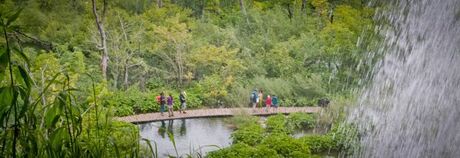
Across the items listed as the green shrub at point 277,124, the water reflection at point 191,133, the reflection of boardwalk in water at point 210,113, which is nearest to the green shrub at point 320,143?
the green shrub at point 277,124

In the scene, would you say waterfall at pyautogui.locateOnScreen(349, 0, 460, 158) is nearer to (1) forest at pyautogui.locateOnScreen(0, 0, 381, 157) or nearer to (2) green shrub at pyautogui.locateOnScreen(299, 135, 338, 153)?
(2) green shrub at pyautogui.locateOnScreen(299, 135, 338, 153)

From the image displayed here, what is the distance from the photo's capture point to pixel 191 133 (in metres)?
10.5

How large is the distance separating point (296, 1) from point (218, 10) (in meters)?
3.04

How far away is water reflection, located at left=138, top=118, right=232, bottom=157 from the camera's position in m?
9.59

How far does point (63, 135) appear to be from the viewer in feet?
3.09

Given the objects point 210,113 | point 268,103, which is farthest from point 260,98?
point 210,113

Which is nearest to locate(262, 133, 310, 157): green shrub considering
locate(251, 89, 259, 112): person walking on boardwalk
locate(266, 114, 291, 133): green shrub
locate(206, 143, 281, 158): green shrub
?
locate(206, 143, 281, 158): green shrub

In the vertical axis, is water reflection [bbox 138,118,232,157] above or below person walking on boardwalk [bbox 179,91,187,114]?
below

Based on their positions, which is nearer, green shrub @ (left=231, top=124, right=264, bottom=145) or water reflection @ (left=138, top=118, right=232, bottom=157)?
water reflection @ (left=138, top=118, right=232, bottom=157)

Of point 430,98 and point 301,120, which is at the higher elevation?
point 430,98

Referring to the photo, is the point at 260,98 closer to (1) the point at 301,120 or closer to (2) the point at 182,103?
(1) the point at 301,120

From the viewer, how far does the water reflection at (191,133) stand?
959 centimetres

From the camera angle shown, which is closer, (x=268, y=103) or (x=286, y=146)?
(x=286, y=146)

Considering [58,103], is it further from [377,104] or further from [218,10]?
[218,10]
